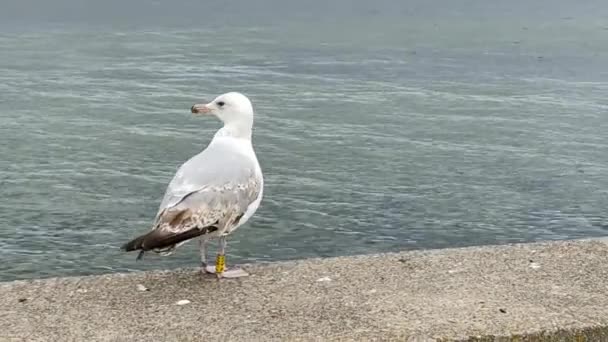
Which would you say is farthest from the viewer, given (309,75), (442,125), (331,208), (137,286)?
(309,75)

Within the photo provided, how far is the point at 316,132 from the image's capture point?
33.1 feet

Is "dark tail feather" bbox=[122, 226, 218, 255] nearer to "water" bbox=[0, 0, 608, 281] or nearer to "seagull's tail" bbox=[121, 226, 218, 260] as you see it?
"seagull's tail" bbox=[121, 226, 218, 260]

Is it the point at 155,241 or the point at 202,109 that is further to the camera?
the point at 202,109

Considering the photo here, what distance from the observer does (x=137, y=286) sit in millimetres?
4191

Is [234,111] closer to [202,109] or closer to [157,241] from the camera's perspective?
[202,109]

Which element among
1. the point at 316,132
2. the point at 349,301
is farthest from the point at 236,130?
the point at 316,132

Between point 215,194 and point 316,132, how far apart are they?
5.81 metres

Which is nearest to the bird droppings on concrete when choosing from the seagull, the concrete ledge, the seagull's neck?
the concrete ledge

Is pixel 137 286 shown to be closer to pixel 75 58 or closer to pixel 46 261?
pixel 46 261

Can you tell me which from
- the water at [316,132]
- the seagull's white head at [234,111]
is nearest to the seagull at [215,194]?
the seagull's white head at [234,111]

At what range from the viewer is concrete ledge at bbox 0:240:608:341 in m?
3.70

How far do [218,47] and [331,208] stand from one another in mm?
9494

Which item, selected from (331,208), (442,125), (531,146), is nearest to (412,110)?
(442,125)

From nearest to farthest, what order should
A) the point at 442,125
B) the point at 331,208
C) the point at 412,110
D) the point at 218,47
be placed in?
1. the point at 331,208
2. the point at 442,125
3. the point at 412,110
4. the point at 218,47
